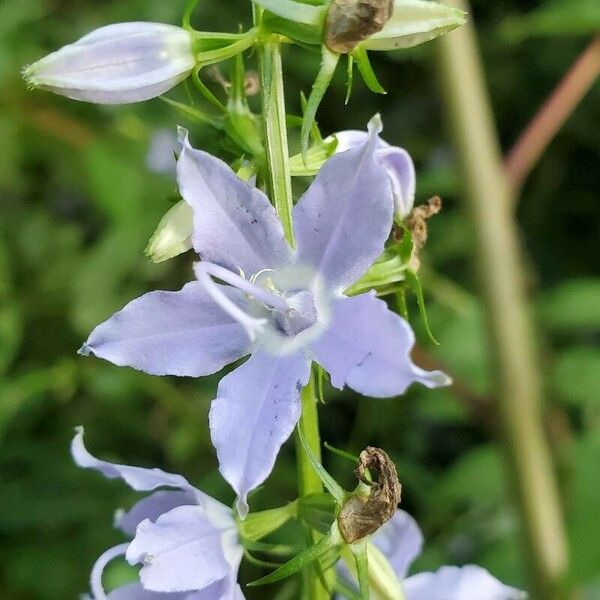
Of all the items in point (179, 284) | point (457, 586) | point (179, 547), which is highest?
point (179, 547)

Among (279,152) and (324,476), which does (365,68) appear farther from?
(324,476)

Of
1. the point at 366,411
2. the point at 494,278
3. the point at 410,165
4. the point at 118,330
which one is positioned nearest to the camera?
the point at 118,330

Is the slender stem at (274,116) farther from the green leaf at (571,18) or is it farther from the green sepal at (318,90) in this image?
the green leaf at (571,18)

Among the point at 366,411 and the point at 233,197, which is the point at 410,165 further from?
the point at 366,411

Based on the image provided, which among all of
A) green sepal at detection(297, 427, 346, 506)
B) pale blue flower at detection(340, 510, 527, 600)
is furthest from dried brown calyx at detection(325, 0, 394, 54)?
pale blue flower at detection(340, 510, 527, 600)

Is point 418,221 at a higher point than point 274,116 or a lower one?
lower

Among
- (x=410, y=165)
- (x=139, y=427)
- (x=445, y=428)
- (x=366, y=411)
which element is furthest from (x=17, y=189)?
(x=410, y=165)

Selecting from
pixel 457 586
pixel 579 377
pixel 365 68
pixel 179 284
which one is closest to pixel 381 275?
pixel 365 68

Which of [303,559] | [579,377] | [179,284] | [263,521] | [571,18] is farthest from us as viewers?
[179,284]
